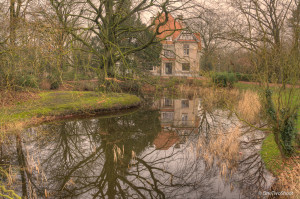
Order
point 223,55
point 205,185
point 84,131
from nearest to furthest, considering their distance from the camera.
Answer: point 205,185
point 84,131
point 223,55

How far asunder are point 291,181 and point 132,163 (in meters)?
4.18

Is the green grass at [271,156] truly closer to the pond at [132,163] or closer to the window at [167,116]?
the pond at [132,163]

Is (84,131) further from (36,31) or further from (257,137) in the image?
(257,137)

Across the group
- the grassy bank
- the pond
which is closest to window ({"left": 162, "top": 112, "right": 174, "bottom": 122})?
the pond

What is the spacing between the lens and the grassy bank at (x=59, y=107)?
10.1 m

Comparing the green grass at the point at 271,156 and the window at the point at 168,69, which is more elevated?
the window at the point at 168,69

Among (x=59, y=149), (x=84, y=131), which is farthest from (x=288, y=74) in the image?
(x=84, y=131)

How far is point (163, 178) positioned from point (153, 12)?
1071cm

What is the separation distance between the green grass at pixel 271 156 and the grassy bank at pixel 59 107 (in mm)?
6349

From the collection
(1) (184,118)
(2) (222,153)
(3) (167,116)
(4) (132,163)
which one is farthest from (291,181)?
(3) (167,116)

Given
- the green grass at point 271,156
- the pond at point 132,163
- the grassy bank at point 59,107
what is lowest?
the pond at point 132,163

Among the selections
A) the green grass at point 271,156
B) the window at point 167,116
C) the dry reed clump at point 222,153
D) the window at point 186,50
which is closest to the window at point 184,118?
the window at point 167,116

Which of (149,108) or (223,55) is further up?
(223,55)

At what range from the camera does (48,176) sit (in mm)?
6094
